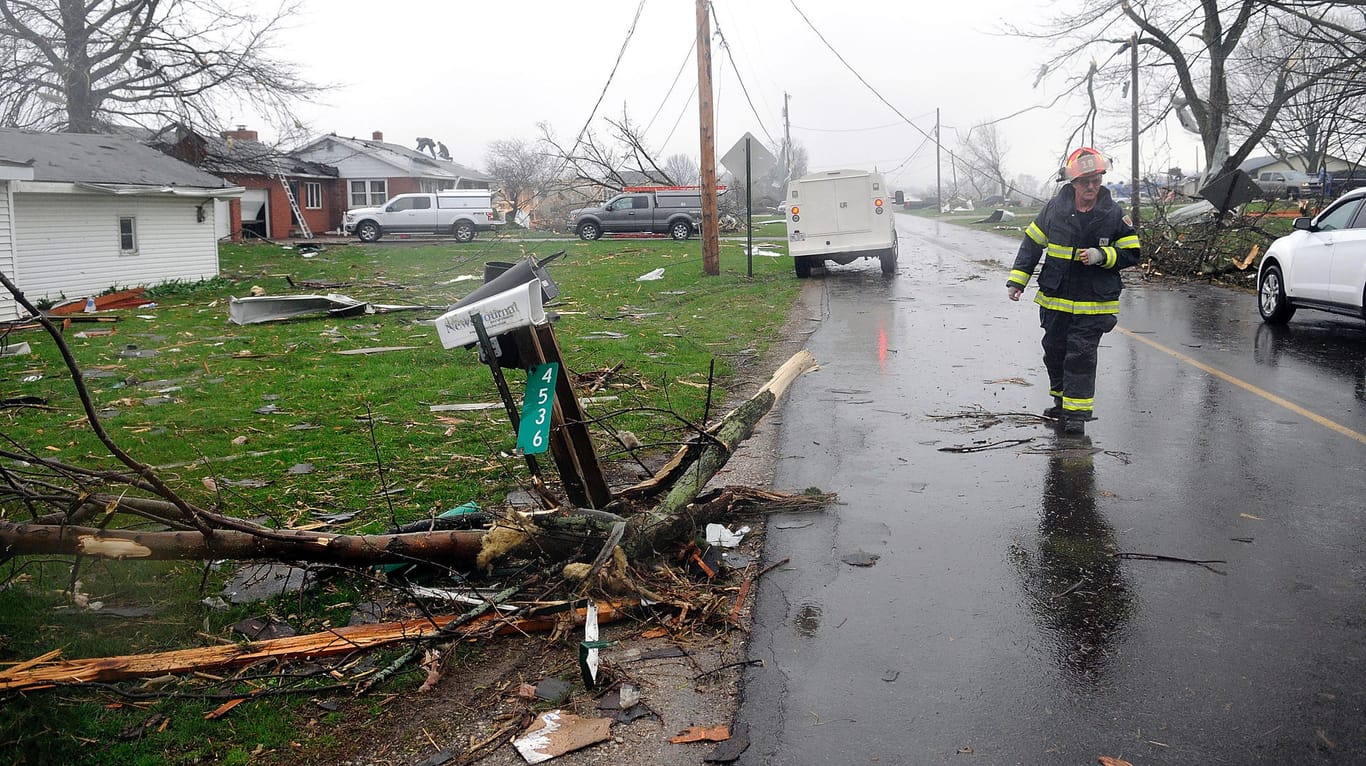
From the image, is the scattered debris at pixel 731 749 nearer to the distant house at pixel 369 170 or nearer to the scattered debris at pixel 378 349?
the scattered debris at pixel 378 349

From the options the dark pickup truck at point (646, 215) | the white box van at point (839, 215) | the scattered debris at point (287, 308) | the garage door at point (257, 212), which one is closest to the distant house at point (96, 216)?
the scattered debris at point (287, 308)

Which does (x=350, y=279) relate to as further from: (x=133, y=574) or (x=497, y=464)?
(x=133, y=574)

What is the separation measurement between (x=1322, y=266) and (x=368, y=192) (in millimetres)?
48466

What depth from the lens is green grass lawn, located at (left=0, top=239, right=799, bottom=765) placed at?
12.1ft

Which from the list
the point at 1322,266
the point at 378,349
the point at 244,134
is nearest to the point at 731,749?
the point at 378,349

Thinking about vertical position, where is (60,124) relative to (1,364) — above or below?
above

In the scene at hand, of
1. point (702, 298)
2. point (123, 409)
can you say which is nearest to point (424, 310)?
point (702, 298)

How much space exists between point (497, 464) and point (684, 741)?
3.68 metres

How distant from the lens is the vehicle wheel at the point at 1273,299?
13.1 meters

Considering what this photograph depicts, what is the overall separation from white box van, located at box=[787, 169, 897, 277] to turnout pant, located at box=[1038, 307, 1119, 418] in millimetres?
13460

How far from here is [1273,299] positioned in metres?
13.3

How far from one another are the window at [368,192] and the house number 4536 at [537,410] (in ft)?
170

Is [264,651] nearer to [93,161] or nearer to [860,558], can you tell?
[860,558]

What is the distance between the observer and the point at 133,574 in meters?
4.91
